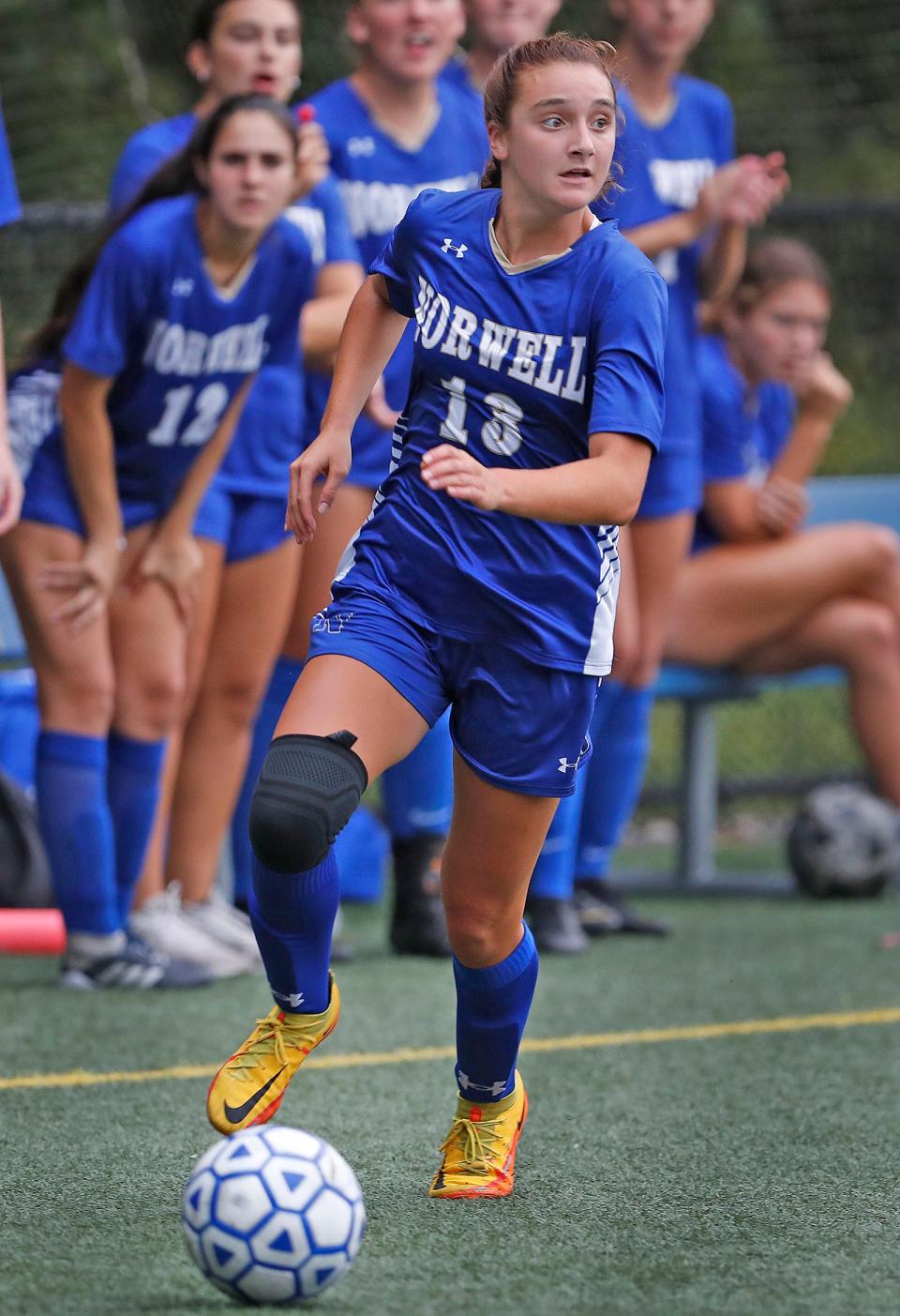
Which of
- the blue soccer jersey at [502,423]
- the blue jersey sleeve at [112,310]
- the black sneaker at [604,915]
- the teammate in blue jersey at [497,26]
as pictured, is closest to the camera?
the blue soccer jersey at [502,423]

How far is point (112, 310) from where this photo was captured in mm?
4324

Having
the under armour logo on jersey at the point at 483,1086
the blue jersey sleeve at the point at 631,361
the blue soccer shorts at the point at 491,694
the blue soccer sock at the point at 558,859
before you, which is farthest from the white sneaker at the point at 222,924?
the blue jersey sleeve at the point at 631,361

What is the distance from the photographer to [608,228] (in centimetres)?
296

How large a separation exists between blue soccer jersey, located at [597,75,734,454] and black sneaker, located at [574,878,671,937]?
1230 millimetres

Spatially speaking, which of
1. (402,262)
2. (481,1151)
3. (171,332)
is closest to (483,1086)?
(481,1151)

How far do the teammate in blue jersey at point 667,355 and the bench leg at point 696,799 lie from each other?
105 centimetres

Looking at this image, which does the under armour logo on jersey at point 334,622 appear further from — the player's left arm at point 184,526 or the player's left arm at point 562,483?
the player's left arm at point 184,526

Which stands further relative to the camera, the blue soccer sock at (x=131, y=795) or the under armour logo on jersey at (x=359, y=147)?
the under armour logo on jersey at (x=359, y=147)

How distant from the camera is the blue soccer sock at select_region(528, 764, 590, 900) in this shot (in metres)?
5.14

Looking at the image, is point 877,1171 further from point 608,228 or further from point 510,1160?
point 608,228

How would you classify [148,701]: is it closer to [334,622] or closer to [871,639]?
[334,622]

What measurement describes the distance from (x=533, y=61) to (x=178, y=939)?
247 centimetres

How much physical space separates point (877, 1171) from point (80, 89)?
6.19 meters

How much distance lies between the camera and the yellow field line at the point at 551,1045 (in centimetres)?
370
